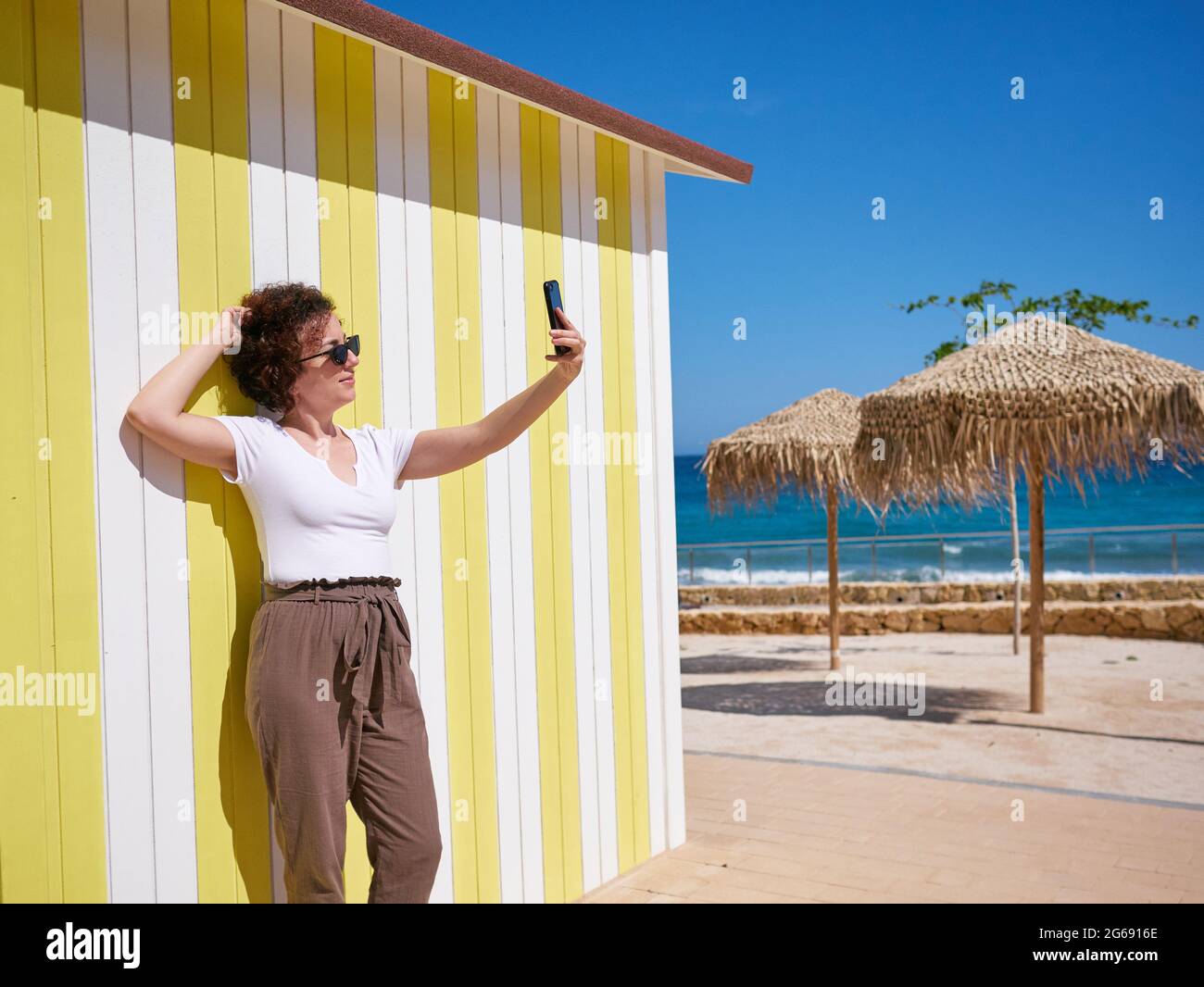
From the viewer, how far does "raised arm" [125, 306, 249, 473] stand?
9.09 feet

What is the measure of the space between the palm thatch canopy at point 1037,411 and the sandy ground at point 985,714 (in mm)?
2044

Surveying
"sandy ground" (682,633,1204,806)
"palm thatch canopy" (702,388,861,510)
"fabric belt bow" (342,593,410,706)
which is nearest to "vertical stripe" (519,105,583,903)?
"fabric belt bow" (342,593,410,706)

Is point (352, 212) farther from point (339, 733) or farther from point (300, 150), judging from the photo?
point (339, 733)

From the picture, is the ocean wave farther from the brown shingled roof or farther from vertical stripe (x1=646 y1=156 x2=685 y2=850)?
the brown shingled roof

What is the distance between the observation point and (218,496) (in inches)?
122

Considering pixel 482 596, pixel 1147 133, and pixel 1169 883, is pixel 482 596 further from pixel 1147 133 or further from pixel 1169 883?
pixel 1147 133

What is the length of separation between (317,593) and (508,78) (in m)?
2.20

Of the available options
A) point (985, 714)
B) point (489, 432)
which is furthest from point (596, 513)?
point (985, 714)

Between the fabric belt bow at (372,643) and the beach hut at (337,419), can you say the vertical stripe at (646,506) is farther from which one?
the fabric belt bow at (372,643)

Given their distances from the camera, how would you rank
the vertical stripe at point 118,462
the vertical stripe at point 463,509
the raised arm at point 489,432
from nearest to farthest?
the vertical stripe at point 118,462 → the raised arm at point 489,432 → the vertical stripe at point 463,509

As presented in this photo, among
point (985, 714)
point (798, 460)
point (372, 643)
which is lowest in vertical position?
point (985, 714)

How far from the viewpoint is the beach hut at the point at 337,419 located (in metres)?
2.70

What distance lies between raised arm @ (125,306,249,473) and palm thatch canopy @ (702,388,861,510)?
9777mm

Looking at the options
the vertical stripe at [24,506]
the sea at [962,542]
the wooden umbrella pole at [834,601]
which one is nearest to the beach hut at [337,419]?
the vertical stripe at [24,506]
